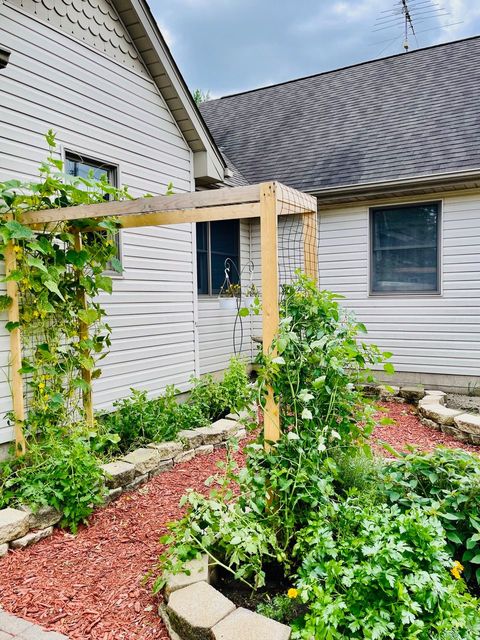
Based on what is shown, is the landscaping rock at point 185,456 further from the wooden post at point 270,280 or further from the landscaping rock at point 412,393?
the landscaping rock at point 412,393

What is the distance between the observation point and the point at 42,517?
3367mm

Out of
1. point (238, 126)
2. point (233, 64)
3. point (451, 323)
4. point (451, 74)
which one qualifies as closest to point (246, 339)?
point (451, 323)

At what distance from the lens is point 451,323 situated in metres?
7.14

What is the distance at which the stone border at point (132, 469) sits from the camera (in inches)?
126

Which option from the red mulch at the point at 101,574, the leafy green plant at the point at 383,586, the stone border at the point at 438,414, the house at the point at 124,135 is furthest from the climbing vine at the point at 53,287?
the stone border at the point at 438,414

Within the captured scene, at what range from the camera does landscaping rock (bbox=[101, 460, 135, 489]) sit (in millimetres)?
3902

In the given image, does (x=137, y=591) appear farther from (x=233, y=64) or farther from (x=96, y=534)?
(x=233, y=64)

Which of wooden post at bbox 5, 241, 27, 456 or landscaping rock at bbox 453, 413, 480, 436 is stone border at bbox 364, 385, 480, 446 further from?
wooden post at bbox 5, 241, 27, 456

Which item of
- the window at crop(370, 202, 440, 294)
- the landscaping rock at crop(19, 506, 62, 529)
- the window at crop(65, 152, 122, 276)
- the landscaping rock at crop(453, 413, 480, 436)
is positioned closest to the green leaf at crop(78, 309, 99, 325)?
the window at crop(65, 152, 122, 276)

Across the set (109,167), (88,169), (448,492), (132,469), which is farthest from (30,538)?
(109,167)

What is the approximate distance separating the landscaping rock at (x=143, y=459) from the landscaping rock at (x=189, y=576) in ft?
5.36

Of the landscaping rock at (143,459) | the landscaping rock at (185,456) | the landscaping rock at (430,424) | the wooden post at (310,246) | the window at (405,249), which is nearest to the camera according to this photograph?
the wooden post at (310,246)

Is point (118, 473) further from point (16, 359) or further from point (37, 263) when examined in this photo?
point (37, 263)

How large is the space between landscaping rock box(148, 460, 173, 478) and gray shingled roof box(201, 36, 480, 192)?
16.3 ft
